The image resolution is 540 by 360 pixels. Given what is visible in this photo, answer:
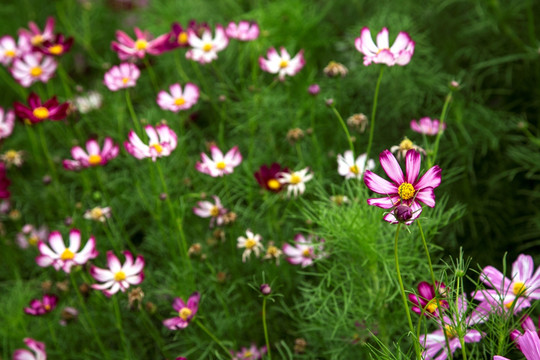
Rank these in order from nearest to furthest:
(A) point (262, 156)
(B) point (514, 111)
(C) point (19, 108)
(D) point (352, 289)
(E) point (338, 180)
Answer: (D) point (352, 289), (C) point (19, 108), (E) point (338, 180), (A) point (262, 156), (B) point (514, 111)

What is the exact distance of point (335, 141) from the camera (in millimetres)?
1463

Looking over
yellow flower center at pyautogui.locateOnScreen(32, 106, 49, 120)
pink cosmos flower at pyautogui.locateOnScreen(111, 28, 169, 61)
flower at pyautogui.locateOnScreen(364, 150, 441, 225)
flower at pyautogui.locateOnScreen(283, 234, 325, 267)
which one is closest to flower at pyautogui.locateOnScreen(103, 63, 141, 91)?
pink cosmos flower at pyautogui.locateOnScreen(111, 28, 169, 61)

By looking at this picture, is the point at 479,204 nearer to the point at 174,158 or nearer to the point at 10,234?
the point at 174,158

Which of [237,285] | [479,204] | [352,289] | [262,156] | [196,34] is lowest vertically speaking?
[352,289]

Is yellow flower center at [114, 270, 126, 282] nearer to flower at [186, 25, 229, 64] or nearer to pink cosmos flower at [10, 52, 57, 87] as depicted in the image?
flower at [186, 25, 229, 64]

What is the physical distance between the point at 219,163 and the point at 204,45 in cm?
33

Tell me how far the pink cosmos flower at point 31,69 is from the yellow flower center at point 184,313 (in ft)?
2.61

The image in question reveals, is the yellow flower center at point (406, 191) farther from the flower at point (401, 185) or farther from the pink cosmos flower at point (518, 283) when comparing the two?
the pink cosmos flower at point (518, 283)

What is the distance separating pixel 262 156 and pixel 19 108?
559mm

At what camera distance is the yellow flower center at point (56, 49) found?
137 cm

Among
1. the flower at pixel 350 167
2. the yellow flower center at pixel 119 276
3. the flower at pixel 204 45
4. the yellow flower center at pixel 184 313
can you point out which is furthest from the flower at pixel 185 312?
the flower at pixel 204 45

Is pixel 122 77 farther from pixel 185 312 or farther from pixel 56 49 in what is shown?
pixel 185 312

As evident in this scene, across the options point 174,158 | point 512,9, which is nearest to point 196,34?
point 174,158

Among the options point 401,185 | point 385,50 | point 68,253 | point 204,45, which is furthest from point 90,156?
point 401,185
